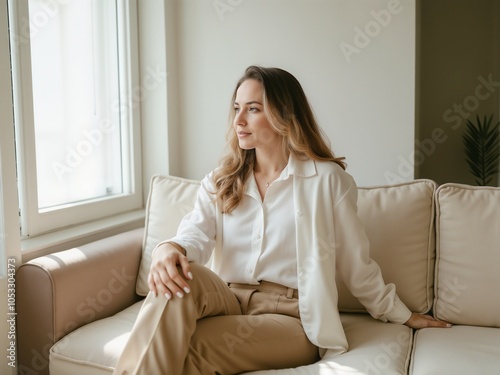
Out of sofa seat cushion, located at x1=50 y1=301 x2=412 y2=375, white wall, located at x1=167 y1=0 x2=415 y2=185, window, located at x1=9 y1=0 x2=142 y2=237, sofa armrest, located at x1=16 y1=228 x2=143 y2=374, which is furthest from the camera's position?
white wall, located at x1=167 y1=0 x2=415 y2=185

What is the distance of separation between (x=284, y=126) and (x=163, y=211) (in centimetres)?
72

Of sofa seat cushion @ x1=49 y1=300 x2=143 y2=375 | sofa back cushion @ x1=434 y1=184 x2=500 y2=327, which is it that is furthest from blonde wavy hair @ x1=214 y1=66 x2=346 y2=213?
sofa seat cushion @ x1=49 y1=300 x2=143 y2=375

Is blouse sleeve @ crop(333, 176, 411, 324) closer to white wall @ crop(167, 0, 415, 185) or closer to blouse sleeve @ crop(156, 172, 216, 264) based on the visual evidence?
blouse sleeve @ crop(156, 172, 216, 264)

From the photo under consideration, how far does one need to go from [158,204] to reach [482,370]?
54.4 inches

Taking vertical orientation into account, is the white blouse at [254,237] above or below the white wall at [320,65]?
below

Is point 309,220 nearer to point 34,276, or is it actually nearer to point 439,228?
point 439,228

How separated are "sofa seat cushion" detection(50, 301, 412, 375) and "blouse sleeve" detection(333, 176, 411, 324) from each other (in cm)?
6

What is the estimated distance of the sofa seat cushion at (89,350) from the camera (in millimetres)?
1564

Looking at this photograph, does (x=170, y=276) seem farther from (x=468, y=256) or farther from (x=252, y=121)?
(x=468, y=256)

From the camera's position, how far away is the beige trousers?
133cm

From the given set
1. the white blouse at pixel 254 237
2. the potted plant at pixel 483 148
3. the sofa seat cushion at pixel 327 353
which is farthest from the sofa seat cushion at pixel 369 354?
the potted plant at pixel 483 148

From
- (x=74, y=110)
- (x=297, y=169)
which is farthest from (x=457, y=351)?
(x=74, y=110)

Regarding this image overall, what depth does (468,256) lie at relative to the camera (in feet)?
5.78

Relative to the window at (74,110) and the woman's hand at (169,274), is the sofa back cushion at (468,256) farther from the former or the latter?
the window at (74,110)
